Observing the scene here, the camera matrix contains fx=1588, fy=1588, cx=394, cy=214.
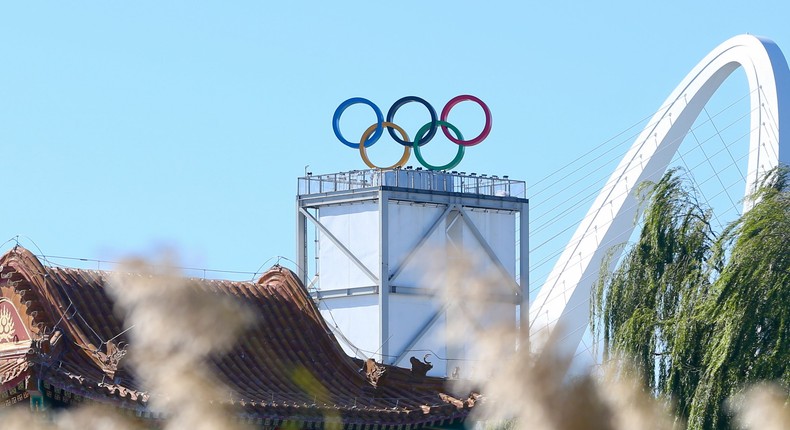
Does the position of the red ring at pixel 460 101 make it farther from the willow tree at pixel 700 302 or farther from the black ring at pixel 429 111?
the willow tree at pixel 700 302

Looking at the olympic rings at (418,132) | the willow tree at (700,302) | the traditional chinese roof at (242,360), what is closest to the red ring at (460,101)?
the olympic rings at (418,132)

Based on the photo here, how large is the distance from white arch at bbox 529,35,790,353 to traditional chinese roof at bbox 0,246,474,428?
47.1 ft

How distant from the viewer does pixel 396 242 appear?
136 feet

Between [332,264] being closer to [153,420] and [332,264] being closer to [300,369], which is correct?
[300,369]

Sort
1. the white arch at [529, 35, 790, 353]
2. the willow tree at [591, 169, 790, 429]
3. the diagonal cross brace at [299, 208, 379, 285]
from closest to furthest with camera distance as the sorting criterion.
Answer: the willow tree at [591, 169, 790, 429] → the white arch at [529, 35, 790, 353] → the diagonal cross brace at [299, 208, 379, 285]

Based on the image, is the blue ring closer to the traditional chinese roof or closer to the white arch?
the white arch

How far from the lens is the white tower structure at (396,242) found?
1609 inches

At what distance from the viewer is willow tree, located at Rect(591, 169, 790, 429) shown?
23.3 meters

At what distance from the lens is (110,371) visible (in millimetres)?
20281

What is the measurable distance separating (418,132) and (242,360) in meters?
19.1

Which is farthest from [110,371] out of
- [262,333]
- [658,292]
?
[658,292]

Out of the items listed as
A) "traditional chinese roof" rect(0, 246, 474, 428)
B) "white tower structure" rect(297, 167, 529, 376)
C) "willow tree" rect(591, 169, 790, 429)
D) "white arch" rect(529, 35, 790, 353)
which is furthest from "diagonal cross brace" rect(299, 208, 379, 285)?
"traditional chinese roof" rect(0, 246, 474, 428)

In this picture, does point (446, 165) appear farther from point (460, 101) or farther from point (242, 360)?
point (242, 360)

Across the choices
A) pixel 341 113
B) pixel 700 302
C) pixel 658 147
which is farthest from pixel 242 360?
pixel 658 147
